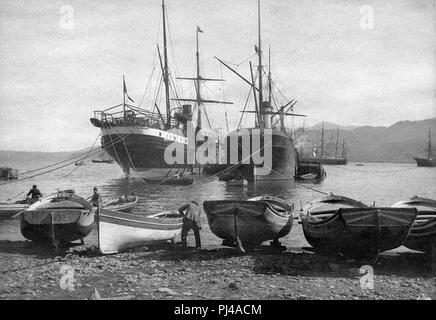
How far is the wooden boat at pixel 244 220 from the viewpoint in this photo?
1394cm

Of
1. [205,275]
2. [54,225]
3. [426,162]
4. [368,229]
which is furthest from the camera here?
[426,162]

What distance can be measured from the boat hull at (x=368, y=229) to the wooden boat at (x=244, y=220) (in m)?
2.40

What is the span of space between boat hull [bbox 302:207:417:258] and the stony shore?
49cm

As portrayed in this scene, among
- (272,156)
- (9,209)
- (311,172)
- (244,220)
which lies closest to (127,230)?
(244,220)

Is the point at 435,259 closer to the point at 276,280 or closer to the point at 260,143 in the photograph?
the point at 276,280

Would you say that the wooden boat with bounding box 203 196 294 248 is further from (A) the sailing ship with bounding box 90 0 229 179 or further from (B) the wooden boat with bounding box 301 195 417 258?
(A) the sailing ship with bounding box 90 0 229 179

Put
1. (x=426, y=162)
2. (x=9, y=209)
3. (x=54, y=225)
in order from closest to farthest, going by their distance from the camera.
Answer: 1. (x=54, y=225)
2. (x=9, y=209)
3. (x=426, y=162)

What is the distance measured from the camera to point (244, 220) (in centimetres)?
1395

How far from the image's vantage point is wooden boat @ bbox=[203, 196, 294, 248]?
13.9 m

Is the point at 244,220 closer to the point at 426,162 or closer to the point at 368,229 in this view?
the point at 368,229

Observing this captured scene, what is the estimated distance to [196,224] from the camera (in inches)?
565

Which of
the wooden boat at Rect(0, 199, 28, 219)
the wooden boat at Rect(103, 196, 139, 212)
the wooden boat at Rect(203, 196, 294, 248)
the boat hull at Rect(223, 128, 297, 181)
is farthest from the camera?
the boat hull at Rect(223, 128, 297, 181)

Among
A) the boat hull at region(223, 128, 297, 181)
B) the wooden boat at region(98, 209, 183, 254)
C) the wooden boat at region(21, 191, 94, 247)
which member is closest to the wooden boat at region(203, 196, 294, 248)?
the wooden boat at region(98, 209, 183, 254)

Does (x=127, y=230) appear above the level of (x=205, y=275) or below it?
above
